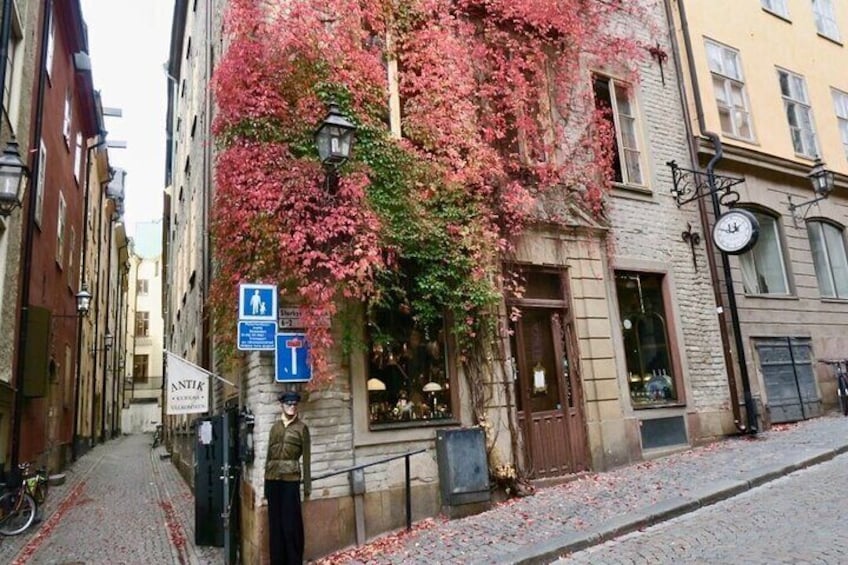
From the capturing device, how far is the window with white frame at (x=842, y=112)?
16.6m

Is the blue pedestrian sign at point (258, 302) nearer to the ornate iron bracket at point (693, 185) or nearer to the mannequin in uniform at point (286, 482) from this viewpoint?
the mannequin in uniform at point (286, 482)

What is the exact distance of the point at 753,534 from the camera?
20.1 feet

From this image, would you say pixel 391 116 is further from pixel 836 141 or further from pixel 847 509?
pixel 836 141

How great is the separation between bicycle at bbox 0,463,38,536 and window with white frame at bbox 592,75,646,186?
1145 centimetres

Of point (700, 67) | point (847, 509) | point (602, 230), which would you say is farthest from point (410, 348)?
point (700, 67)

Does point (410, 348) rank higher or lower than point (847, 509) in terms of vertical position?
higher

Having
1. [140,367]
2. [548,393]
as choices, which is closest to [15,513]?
[548,393]

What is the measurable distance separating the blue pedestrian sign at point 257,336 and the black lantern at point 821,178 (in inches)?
485

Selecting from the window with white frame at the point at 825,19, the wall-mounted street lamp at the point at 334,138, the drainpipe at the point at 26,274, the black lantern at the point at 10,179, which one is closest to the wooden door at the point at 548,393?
the wall-mounted street lamp at the point at 334,138

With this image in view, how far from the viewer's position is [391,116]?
9.27 metres

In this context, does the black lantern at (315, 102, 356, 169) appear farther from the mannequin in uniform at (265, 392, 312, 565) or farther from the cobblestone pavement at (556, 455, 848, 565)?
the cobblestone pavement at (556, 455, 848, 565)

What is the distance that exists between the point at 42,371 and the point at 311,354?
8338 mm

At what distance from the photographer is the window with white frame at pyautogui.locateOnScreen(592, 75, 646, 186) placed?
468 inches

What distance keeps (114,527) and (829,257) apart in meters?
16.3
